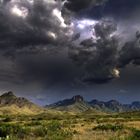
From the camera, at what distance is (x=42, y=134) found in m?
36.2

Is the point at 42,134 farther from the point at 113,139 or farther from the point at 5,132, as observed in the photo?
the point at 113,139

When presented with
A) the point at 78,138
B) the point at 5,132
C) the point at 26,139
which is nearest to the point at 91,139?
the point at 78,138

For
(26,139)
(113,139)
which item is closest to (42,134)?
(26,139)

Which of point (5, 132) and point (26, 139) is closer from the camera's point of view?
point (26, 139)

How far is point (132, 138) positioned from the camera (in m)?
31.0

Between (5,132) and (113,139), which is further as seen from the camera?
(5,132)

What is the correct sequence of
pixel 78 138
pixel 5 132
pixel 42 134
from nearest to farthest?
pixel 78 138, pixel 42 134, pixel 5 132

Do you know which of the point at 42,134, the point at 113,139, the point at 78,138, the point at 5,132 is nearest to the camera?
the point at 113,139

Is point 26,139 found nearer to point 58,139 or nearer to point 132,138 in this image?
point 58,139

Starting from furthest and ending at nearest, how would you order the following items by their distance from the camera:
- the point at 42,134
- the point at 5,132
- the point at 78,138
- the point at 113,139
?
the point at 5,132 → the point at 42,134 → the point at 78,138 → the point at 113,139

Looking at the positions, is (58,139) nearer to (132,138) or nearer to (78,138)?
(78,138)

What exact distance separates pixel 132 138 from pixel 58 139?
603cm

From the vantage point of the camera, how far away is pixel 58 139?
30531 millimetres

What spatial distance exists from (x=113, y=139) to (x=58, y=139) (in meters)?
4.39
